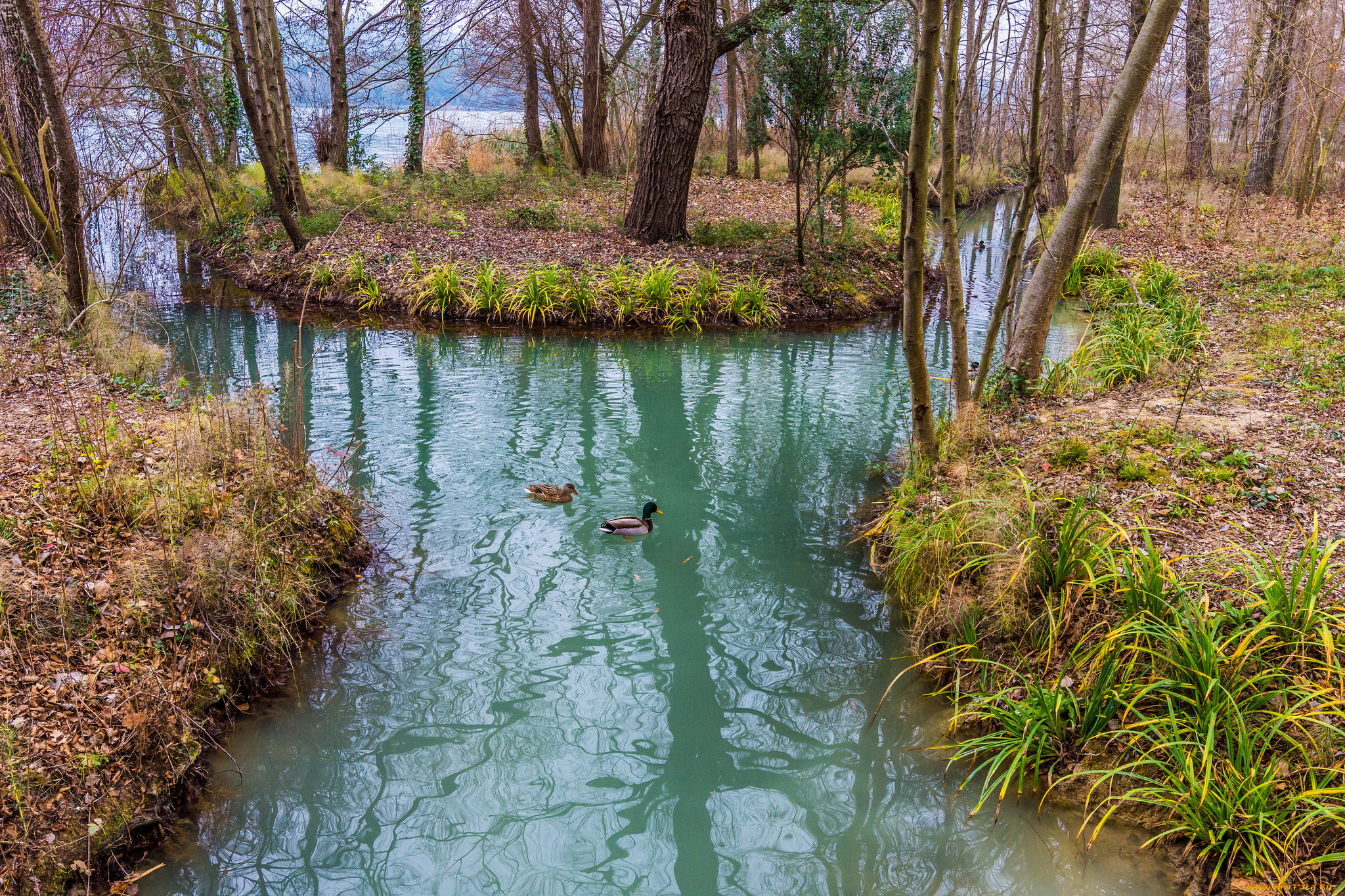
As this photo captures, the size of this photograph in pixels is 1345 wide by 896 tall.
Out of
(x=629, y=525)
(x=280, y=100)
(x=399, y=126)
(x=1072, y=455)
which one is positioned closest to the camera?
(x=1072, y=455)

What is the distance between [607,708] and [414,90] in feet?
59.0

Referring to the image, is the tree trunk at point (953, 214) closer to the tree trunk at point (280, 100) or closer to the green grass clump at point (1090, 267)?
the green grass clump at point (1090, 267)

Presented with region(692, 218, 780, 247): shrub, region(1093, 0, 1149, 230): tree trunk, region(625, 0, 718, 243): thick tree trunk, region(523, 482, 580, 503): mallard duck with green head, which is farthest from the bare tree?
region(1093, 0, 1149, 230): tree trunk

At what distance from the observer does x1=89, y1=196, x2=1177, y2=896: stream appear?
3010 mm

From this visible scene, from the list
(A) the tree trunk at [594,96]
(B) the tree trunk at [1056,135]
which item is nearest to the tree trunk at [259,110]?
(A) the tree trunk at [594,96]

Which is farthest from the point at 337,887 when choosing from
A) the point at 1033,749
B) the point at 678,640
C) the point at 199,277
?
the point at 199,277

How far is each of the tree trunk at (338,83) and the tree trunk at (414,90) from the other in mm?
1359

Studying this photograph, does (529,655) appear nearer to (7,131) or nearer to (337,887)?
(337,887)

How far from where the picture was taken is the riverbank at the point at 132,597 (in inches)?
112

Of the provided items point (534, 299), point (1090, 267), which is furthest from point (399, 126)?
point (1090, 267)

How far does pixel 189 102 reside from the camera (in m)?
14.4

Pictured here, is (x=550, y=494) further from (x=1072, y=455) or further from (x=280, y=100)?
(x=280, y=100)

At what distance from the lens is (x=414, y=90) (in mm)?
17797

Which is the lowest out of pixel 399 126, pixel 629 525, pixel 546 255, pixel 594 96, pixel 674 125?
pixel 629 525
